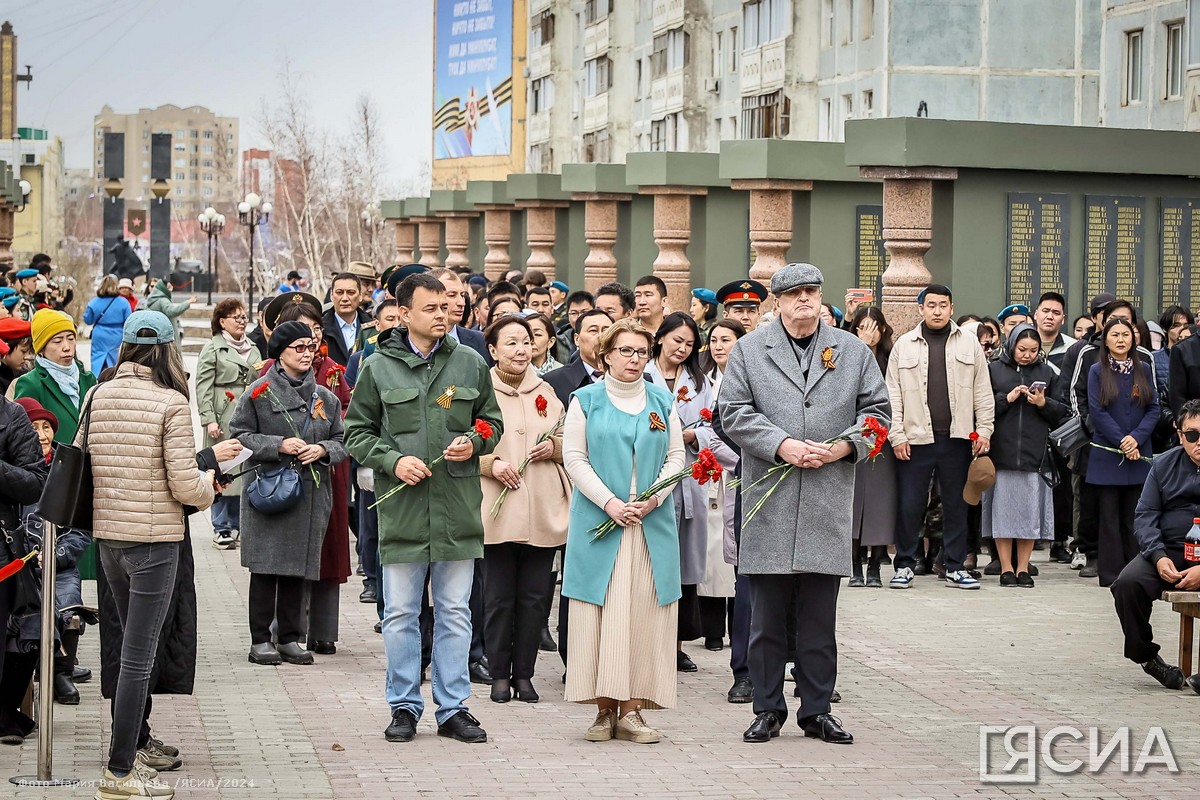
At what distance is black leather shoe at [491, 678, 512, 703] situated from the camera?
9.23 m

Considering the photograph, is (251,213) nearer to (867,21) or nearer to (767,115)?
(767,115)

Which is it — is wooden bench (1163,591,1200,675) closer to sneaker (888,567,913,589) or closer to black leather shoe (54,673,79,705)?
sneaker (888,567,913,589)

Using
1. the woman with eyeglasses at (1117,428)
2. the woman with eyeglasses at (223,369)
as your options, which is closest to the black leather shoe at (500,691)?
the woman with eyeglasses at (223,369)

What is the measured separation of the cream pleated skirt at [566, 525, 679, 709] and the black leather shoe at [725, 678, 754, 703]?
3.22 ft

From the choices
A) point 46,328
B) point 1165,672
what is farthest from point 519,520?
point 1165,672

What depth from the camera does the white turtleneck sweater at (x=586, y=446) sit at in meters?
8.46

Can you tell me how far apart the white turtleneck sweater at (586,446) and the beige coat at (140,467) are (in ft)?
6.13

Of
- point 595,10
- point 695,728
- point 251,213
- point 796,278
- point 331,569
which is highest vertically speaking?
point 595,10

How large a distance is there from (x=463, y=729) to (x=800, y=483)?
1879 millimetres

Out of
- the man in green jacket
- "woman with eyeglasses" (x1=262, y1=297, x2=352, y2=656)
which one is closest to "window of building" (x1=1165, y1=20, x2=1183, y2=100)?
"woman with eyeglasses" (x1=262, y1=297, x2=352, y2=656)

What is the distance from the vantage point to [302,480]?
1027cm

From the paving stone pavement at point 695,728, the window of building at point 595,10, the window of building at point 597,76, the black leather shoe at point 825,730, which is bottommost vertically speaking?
the paving stone pavement at point 695,728

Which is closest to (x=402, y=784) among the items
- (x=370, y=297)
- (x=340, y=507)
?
(x=340, y=507)

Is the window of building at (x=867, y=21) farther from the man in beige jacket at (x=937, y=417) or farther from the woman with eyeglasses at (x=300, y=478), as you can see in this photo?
the woman with eyeglasses at (x=300, y=478)
